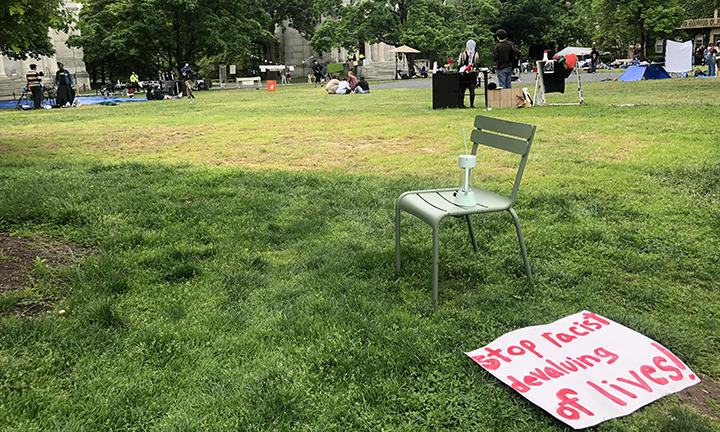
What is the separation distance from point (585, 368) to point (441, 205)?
4.35ft

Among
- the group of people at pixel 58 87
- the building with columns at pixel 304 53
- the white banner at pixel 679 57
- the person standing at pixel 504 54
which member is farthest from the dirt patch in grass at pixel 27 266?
the building with columns at pixel 304 53

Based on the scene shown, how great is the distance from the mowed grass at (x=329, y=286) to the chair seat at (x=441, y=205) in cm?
55

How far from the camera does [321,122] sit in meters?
13.6

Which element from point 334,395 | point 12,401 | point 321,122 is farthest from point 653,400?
point 321,122

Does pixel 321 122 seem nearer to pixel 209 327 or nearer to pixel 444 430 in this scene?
pixel 209 327

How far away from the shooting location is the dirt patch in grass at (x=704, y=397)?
2.47m

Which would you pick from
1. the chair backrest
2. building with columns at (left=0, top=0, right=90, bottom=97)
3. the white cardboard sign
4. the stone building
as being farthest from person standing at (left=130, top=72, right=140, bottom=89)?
the stone building

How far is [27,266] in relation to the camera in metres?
4.15

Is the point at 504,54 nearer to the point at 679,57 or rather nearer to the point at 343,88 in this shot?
the point at 343,88

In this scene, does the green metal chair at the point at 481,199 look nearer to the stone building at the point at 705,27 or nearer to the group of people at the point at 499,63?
the group of people at the point at 499,63

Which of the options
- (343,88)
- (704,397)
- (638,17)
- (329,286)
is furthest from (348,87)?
(638,17)

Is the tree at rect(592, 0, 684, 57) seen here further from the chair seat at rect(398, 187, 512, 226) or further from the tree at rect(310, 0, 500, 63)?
the chair seat at rect(398, 187, 512, 226)

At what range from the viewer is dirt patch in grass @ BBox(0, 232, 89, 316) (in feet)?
11.7

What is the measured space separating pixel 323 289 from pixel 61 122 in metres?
15.2
